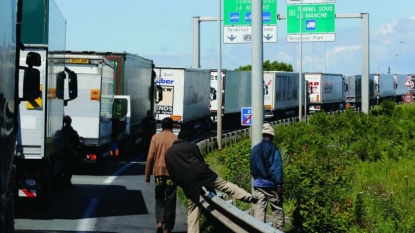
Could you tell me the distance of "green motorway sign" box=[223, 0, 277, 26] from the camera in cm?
4391

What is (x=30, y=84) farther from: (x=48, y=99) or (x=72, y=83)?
(x=72, y=83)

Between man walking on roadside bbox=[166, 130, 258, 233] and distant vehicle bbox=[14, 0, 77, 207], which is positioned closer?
man walking on roadside bbox=[166, 130, 258, 233]

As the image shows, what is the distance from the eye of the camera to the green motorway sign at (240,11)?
144 ft

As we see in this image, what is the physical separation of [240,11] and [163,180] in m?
30.1

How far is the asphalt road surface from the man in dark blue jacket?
6.59 feet

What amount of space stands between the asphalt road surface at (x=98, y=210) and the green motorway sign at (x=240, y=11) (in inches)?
724

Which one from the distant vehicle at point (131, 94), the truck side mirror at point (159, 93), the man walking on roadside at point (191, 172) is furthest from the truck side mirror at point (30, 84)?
the truck side mirror at point (159, 93)

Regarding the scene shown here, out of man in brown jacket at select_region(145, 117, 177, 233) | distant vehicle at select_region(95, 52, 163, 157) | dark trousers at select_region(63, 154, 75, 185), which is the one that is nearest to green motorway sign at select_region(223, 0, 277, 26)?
distant vehicle at select_region(95, 52, 163, 157)

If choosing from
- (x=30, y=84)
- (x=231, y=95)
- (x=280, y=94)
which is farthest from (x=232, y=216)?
(x=280, y=94)

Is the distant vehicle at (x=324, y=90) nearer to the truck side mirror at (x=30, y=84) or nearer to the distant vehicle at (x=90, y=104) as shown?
the distant vehicle at (x=90, y=104)

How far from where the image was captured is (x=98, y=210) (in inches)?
741

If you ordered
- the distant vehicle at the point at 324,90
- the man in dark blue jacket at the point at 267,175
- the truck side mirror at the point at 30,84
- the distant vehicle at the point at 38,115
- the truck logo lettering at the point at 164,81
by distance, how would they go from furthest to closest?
the distant vehicle at the point at 324,90 < the truck logo lettering at the point at 164,81 < the distant vehicle at the point at 38,115 < the man in dark blue jacket at the point at 267,175 < the truck side mirror at the point at 30,84

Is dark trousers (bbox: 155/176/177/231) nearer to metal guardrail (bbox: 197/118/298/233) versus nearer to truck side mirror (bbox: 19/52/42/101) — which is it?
metal guardrail (bbox: 197/118/298/233)

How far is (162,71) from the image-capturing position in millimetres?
44375
